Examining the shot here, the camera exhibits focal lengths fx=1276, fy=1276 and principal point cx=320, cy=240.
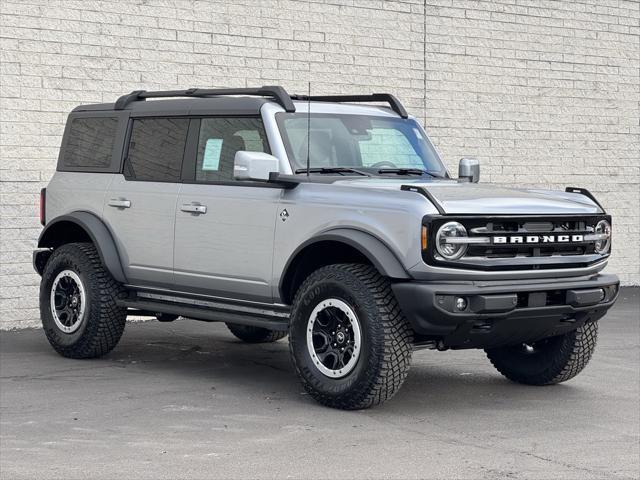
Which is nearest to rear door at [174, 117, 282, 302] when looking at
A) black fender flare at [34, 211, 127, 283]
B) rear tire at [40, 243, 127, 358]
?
black fender flare at [34, 211, 127, 283]

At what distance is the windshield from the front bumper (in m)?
1.53

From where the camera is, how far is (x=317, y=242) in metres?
8.56

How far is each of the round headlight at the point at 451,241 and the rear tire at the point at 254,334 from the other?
3.83 metres

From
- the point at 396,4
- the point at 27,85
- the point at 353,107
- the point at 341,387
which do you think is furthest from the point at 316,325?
the point at 396,4

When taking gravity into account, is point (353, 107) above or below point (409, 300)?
above

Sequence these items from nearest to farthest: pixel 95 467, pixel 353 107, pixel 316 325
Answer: pixel 95 467 → pixel 316 325 → pixel 353 107

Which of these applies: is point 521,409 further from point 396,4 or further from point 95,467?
point 396,4

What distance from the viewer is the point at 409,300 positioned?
7934 millimetres

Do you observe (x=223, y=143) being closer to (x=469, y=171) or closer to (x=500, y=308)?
(x=469, y=171)

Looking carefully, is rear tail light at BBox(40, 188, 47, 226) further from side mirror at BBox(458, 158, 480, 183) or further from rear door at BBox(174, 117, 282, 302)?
side mirror at BBox(458, 158, 480, 183)

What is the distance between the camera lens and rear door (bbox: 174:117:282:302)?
29.4 ft

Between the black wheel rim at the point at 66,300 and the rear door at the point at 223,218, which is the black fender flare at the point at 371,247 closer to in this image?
the rear door at the point at 223,218

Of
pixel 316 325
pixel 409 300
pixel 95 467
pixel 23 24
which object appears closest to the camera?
pixel 95 467

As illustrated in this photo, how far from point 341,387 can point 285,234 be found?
1.18 meters
